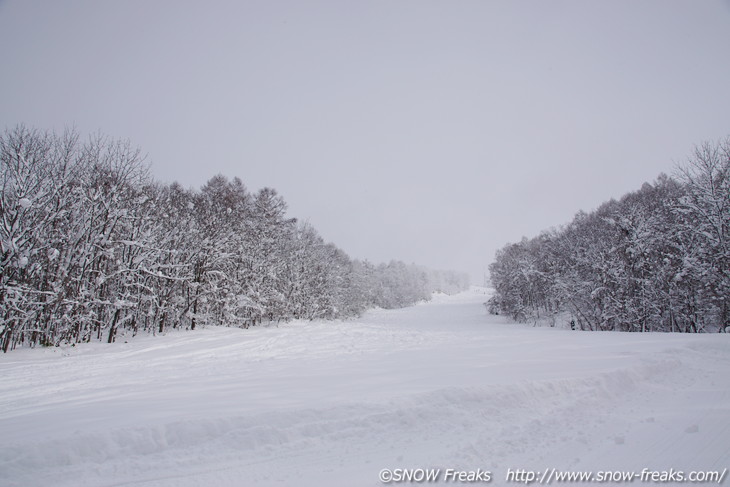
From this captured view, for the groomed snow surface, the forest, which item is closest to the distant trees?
the groomed snow surface

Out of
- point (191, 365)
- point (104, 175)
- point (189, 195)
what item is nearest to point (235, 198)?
point (189, 195)

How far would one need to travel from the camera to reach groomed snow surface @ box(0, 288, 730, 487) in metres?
4.10

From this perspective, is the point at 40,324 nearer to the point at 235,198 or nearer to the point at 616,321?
the point at 235,198

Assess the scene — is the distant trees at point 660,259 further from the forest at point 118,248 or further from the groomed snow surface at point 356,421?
the forest at point 118,248

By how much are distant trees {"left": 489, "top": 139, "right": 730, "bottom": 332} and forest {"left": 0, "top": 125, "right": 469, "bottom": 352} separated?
29.1 meters

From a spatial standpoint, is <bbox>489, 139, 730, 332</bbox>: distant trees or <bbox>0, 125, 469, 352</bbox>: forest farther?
<bbox>489, 139, 730, 332</bbox>: distant trees

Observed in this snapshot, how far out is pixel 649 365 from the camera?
8773mm

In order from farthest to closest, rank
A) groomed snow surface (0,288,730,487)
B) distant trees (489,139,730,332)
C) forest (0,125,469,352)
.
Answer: distant trees (489,139,730,332) < forest (0,125,469,352) < groomed snow surface (0,288,730,487)

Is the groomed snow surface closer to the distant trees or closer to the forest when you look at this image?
the forest

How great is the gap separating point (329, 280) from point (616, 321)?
30720 millimetres

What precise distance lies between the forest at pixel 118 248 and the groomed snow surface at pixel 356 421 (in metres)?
7.56

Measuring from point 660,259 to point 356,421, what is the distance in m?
31.0

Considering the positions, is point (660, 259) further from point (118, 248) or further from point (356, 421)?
point (118, 248)

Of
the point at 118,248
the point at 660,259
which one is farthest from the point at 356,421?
the point at 660,259
